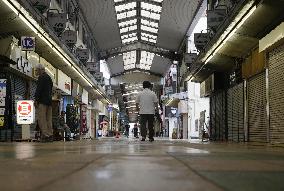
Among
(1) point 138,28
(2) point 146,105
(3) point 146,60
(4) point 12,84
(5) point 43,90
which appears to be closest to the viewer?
(5) point 43,90

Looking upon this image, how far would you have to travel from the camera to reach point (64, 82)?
63.6 feet

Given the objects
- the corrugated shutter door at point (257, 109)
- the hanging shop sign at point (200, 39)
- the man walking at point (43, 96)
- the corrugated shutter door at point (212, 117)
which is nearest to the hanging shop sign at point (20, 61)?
the man walking at point (43, 96)

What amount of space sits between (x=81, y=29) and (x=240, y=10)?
15.6 meters

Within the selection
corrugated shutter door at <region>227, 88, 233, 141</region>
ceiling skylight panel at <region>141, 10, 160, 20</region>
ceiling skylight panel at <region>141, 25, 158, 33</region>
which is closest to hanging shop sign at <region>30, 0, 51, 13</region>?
corrugated shutter door at <region>227, 88, 233, 141</region>

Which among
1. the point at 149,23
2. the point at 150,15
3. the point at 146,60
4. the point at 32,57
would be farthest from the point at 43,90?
the point at 146,60

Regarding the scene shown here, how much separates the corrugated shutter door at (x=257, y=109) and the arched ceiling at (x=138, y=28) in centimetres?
867

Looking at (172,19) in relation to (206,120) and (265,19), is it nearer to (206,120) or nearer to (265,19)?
(206,120)

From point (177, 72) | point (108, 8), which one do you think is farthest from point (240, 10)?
point (177, 72)

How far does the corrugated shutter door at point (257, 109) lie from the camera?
11.7 meters

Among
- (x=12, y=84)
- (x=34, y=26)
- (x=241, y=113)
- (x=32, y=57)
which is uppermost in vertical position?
(x=34, y=26)

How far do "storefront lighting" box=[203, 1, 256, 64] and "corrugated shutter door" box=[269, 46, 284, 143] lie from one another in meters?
1.17

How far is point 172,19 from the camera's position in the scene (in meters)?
23.8

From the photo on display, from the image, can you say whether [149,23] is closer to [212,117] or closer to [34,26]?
[212,117]

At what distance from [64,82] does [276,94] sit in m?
11.3
